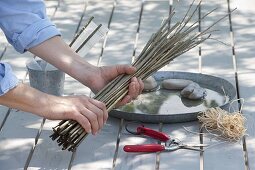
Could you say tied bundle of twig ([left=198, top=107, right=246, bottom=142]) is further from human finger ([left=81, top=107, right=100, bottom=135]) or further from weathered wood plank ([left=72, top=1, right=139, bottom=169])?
human finger ([left=81, top=107, right=100, bottom=135])

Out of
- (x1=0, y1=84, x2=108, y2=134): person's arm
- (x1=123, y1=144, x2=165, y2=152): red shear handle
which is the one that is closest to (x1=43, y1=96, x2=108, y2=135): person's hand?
(x1=0, y1=84, x2=108, y2=134): person's arm

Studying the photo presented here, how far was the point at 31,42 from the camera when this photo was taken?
108 inches

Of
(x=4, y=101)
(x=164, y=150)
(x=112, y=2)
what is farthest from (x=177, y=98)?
(x=112, y=2)

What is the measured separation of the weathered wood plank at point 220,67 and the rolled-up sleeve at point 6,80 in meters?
0.68

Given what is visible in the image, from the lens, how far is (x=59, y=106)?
2.42 m

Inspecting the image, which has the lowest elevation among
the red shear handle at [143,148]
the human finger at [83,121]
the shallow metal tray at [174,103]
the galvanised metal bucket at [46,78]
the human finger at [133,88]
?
the shallow metal tray at [174,103]

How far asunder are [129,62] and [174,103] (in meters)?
0.48

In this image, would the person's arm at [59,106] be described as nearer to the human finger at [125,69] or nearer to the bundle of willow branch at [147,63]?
the bundle of willow branch at [147,63]

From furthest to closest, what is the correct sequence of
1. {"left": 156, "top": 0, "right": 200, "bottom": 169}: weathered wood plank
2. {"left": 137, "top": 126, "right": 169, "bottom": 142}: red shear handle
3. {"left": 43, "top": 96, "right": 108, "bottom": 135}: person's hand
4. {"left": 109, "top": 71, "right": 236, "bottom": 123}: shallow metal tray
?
{"left": 109, "top": 71, "right": 236, "bottom": 123}: shallow metal tray
{"left": 137, "top": 126, "right": 169, "bottom": 142}: red shear handle
{"left": 156, "top": 0, "right": 200, "bottom": 169}: weathered wood plank
{"left": 43, "top": 96, "right": 108, "bottom": 135}: person's hand

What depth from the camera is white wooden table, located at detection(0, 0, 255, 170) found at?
2574mm

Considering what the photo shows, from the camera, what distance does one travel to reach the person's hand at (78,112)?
2412 millimetres

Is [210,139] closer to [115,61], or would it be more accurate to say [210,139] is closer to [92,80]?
[92,80]

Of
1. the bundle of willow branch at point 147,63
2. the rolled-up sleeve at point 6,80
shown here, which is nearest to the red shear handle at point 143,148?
the bundle of willow branch at point 147,63

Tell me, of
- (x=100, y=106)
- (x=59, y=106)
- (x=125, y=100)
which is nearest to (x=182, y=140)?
(x=125, y=100)
